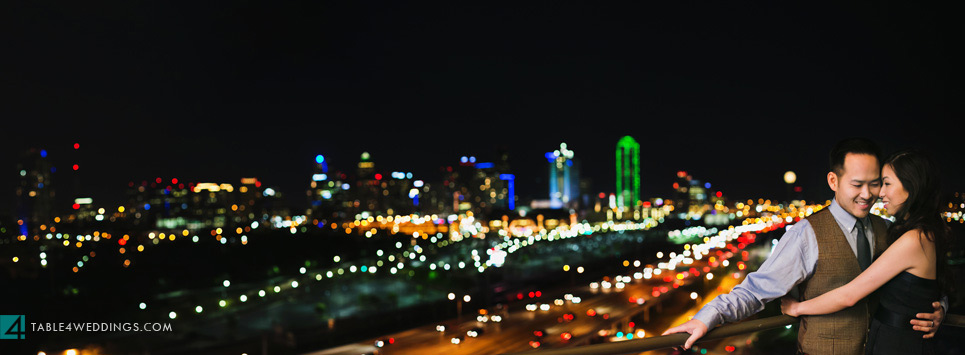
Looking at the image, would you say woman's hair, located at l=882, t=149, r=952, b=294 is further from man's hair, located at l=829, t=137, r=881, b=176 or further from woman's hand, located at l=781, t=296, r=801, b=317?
woman's hand, located at l=781, t=296, r=801, b=317

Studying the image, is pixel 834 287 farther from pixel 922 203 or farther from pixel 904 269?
pixel 922 203

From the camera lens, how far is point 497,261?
175 ft

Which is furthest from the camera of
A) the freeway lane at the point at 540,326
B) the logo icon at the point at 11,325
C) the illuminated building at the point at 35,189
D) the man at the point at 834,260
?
the illuminated building at the point at 35,189

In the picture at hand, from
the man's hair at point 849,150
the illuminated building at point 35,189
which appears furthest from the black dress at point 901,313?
the illuminated building at point 35,189

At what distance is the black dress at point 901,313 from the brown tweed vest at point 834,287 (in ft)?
0.16

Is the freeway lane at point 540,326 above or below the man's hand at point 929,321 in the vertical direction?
below

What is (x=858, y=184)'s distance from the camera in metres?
2.60

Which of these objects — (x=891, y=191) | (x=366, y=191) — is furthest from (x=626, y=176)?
(x=891, y=191)

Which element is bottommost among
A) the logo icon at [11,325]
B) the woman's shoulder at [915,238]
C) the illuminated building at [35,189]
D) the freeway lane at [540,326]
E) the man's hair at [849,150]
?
the freeway lane at [540,326]

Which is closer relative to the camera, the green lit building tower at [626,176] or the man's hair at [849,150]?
the man's hair at [849,150]

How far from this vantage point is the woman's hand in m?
2.69

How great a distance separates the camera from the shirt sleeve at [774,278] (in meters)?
2.52

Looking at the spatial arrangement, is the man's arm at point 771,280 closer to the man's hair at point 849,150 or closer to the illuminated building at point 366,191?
the man's hair at point 849,150

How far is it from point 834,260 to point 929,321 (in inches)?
19.2
